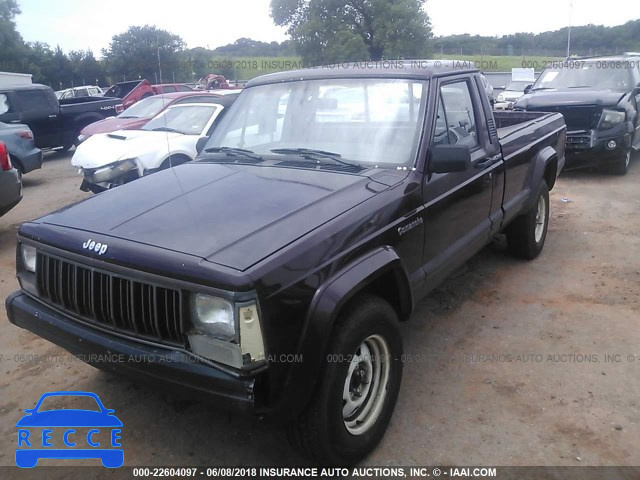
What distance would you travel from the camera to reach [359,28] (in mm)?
36406

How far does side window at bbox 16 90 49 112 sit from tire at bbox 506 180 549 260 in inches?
452

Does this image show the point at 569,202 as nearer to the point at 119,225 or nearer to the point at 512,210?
the point at 512,210

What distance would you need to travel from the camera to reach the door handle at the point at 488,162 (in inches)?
156

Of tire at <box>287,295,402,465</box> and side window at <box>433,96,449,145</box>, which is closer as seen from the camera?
tire at <box>287,295,402,465</box>

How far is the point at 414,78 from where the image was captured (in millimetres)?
3555

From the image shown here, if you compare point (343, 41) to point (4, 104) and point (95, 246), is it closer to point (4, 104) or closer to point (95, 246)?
point (4, 104)

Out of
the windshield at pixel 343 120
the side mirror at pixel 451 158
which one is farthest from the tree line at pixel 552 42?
the side mirror at pixel 451 158

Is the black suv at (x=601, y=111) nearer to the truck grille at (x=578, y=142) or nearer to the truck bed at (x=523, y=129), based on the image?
the truck grille at (x=578, y=142)

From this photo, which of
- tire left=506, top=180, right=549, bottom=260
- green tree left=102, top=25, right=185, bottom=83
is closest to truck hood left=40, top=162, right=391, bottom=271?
green tree left=102, top=25, right=185, bottom=83

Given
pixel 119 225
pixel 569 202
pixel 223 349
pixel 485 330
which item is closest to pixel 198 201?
pixel 119 225

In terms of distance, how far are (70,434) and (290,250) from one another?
70.4 inches

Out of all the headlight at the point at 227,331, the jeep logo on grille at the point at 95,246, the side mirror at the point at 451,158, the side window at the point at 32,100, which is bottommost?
the headlight at the point at 227,331

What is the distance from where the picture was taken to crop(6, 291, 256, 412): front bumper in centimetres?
222

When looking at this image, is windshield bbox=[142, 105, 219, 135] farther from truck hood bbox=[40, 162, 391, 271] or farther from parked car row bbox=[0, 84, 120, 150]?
parked car row bbox=[0, 84, 120, 150]
